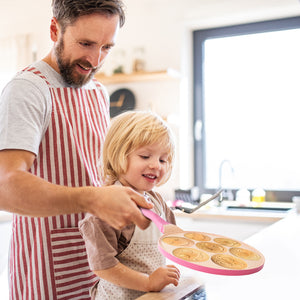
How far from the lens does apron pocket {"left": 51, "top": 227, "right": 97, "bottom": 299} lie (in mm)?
1205

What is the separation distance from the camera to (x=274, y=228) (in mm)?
2100

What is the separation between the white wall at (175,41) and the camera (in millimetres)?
3768

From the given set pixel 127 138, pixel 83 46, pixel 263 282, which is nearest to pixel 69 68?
pixel 83 46

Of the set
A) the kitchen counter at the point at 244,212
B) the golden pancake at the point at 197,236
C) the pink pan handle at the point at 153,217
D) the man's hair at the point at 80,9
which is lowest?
the kitchen counter at the point at 244,212

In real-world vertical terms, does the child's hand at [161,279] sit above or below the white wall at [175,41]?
below

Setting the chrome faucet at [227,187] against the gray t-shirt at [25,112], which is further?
the chrome faucet at [227,187]

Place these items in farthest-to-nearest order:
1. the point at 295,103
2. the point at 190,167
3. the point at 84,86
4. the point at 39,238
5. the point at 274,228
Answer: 1. the point at 190,167
2. the point at 295,103
3. the point at 274,228
4. the point at 84,86
5. the point at 39,238

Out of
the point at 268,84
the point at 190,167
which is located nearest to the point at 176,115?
the point at 190,167

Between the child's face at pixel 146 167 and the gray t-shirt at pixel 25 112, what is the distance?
25cm

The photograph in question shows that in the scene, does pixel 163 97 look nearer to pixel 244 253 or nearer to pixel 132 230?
pixel 132 230

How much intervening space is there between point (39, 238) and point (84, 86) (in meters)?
0.50

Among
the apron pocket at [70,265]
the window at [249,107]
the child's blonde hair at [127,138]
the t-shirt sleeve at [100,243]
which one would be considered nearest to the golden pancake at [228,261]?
the t-shirt sleeve at [100,243]

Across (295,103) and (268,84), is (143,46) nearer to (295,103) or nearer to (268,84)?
(268,84)

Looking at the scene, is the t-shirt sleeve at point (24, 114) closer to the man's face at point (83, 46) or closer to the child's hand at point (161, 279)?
the man's face at point (83, 46)
